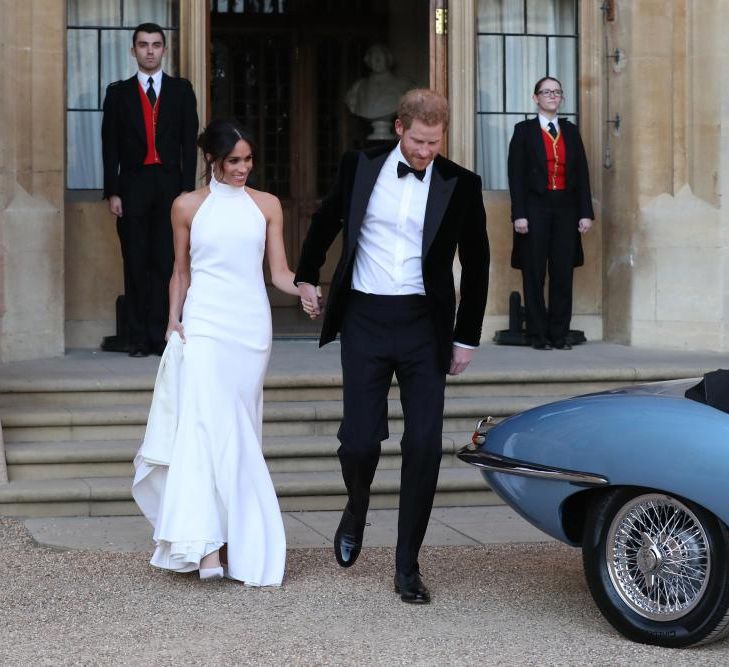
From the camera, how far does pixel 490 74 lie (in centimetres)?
1234

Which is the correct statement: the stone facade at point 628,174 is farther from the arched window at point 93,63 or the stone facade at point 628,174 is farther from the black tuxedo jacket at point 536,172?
the black tuxedo jacket at point 536,172

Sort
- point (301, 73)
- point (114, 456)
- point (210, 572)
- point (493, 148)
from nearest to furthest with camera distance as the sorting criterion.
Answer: point (210, 572) < point (114, 456) < point (493, 148) < point (301, 73)

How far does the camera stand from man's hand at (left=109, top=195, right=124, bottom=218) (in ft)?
35.5

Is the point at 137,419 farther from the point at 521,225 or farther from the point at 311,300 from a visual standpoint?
the point at 521,225

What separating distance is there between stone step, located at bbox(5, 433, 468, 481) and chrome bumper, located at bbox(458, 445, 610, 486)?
238cm

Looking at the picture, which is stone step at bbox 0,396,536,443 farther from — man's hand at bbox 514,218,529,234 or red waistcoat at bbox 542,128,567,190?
red waistcoat at bbox 542,128,567,190

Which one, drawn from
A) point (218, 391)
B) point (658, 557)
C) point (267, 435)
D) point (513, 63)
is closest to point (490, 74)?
point (513, 63)

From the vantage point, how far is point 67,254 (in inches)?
454

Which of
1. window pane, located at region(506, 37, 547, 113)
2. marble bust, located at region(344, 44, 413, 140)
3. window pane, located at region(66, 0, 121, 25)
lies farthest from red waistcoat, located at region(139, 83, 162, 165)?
marble bust, located at region(344, 44, 413, 140)

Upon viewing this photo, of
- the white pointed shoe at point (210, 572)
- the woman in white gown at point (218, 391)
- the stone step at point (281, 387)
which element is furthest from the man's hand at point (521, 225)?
the white pointed shoe at point (210, 572)

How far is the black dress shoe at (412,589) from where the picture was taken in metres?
6.02

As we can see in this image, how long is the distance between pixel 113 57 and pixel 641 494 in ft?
24.5

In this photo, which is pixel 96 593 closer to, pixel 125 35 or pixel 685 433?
pixel 685 433

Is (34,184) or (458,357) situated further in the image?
(34,184)
